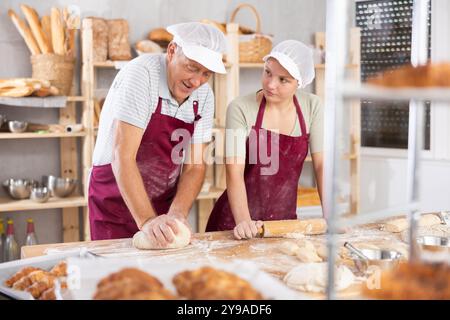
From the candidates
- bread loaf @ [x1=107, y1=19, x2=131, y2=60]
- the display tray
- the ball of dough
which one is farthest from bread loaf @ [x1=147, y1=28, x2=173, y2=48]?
the display tray

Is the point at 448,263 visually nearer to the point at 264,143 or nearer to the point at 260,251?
the point at 260,251

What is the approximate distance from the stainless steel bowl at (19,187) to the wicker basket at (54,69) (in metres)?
0.52

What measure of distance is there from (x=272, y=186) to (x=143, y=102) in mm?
725

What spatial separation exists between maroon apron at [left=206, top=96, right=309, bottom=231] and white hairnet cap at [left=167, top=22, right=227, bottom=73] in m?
0.49

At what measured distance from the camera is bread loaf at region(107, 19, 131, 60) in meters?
3.39

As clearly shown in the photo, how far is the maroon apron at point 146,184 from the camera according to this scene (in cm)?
232

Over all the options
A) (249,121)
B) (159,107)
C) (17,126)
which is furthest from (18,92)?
(249,121)

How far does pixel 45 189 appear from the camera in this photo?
3.26 meters

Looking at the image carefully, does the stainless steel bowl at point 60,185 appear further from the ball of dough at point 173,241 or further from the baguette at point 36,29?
the ball of dough at point 173,241

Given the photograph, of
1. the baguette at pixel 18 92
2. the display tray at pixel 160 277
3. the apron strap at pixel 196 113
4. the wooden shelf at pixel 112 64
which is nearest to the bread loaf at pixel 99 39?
the wooden shelf at pixel 112 64

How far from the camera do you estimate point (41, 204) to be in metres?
3.24

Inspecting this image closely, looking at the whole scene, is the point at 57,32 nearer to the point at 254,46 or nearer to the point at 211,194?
the point at 254,46

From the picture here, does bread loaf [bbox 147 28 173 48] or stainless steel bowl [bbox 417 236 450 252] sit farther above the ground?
bread loaf [bbox 147 28 173 48]

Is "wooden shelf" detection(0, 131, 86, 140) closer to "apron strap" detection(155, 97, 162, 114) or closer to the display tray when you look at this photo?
"apron strap" detection(155, 97, 162, 114)
